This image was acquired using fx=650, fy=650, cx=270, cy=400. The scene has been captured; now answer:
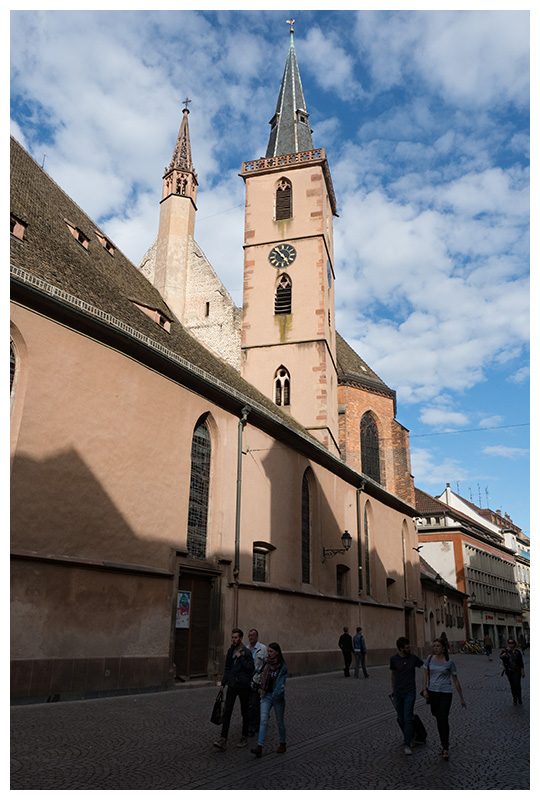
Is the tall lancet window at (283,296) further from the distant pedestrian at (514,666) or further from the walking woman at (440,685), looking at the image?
the walking woman at (440,685)

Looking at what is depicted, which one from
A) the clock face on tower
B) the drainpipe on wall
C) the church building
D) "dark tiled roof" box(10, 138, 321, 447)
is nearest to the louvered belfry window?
the clock face on tower

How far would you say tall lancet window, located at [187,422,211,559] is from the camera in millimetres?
15391

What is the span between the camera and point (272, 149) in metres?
37.2

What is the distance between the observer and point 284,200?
109 ft

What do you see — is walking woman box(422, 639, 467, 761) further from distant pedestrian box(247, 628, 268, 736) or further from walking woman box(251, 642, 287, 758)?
distant pedestrian box(247, 628, 268, 736)

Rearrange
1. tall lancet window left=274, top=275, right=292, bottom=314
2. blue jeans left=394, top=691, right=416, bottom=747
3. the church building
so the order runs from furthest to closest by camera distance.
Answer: tall lancet window left=274, top=275, right=292, bottom=314 → the church building → blue jeans left=394, top=691, right=416, bottom=747

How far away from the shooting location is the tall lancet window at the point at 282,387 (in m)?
29.5

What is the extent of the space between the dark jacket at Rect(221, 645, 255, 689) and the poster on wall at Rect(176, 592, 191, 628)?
6.24 metres

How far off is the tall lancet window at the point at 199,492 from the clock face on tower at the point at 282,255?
16.9m

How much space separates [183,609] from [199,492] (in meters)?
2.77

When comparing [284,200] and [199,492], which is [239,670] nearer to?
[199,492]

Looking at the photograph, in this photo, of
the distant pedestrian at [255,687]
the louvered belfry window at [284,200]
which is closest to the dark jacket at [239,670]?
the distant pedestrian at [255,687]

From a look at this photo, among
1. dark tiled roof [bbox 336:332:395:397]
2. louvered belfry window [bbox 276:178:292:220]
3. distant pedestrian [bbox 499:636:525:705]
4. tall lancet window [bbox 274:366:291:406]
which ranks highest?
louvered belfry window [bbox 276:178:292:220]
